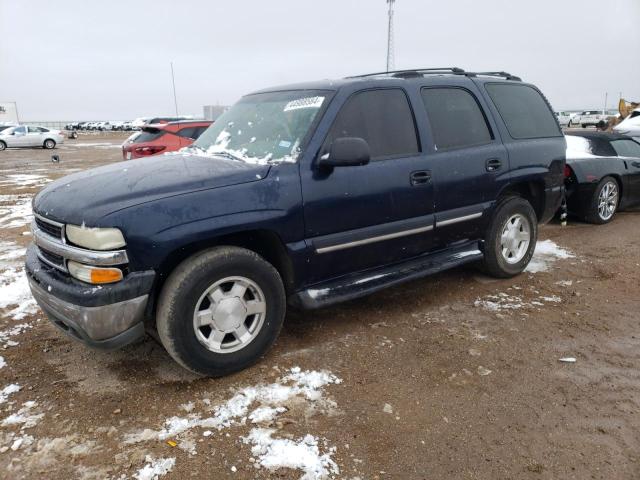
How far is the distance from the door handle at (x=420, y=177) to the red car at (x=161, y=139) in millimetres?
6105

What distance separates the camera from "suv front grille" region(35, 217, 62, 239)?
113 inches

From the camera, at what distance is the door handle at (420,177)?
12.2 feet

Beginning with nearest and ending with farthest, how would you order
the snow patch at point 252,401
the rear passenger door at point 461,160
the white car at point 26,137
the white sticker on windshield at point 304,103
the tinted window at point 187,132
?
the snow patch at point 252,401, the white sticker on windshield at point 304,103, the rear passenger door at point 461,160, the tinted window at point 187,132, the white car at point 26,137

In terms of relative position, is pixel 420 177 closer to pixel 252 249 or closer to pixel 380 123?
pixel 380 123

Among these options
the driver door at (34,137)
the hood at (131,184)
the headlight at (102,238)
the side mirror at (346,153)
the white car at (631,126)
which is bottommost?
the driver door at (34,137)

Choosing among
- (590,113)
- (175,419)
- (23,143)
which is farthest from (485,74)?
(590,113)

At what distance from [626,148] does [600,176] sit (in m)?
1.20

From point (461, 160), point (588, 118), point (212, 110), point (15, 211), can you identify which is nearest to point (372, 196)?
point (461, 160)

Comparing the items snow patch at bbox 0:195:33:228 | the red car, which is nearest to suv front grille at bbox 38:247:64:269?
snow patch at bbox 0:195:33:228

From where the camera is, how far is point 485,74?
4.82m

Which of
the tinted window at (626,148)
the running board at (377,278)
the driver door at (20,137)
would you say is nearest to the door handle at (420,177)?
the running board at (377,278)

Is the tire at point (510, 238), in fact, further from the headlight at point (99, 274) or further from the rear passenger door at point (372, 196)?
the headlight at point (99, 274)

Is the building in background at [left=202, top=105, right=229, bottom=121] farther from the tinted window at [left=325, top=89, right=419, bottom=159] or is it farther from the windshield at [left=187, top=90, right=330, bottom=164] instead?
the tinted window at [left=325, top=89, right=419, bottom=159]

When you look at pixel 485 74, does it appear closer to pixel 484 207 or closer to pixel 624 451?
pixel 484 207
